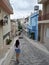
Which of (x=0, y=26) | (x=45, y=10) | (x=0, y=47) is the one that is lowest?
(x=0, y=47)

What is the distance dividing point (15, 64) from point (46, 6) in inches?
784

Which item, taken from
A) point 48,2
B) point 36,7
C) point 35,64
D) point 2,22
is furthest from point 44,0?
point 36,7

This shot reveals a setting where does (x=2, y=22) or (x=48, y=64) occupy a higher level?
(x=2, y=22)

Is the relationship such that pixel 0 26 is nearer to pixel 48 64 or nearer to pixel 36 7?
pixel 48 64

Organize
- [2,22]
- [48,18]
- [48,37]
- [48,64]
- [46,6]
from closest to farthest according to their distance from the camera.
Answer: [48,64] → [2,22] → [48,18] → [48,37] → [46,6]

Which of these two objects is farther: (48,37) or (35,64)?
(48,37)

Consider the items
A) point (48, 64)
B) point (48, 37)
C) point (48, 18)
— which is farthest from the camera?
point (48, 37)

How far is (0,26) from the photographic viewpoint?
22.0m

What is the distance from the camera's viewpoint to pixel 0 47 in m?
22.6

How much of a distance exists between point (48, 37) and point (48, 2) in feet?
16.3

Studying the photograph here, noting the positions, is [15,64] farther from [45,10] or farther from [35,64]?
[45,10]

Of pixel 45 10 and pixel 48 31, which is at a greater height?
pixel 45 10

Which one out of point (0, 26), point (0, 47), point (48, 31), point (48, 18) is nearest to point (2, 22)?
point (0, 26)

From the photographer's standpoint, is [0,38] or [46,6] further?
[46,6]
